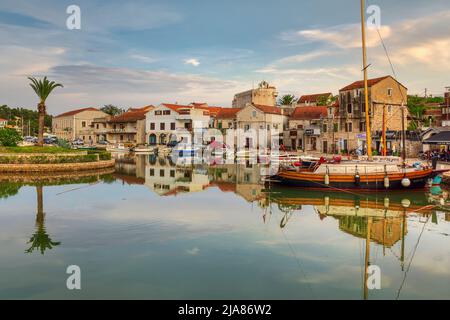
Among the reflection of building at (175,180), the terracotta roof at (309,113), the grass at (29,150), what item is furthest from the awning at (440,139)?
the grass at (29,150)

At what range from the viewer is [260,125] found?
73.1 m

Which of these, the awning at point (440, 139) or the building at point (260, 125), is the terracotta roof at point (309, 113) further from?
the awning at point (440, 139)

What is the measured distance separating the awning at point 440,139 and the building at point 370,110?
1144 centimetres

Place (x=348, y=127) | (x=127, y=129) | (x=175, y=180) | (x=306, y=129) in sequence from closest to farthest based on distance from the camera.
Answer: (x=175, y=180) < (x=348, y=127) < (x=306, y=129) < (x=127, y=129)

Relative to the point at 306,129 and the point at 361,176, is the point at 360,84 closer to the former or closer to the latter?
the point at 306,129

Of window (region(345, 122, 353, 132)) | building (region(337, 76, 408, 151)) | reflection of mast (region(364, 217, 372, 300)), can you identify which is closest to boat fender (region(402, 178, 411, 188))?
reflection of mast (region(364, 217, 372, 300))

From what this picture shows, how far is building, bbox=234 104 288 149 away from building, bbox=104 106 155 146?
22064 millimetres

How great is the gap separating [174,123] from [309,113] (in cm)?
2736

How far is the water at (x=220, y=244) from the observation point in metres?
11.6

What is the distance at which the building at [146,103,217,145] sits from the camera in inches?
3191

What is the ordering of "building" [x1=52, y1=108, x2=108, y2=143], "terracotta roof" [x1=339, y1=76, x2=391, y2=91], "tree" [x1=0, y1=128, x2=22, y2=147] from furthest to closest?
"building" [x1=52, y1=108, x2=108, y2=143] → "terracotta roof" [x1=339, y1=76, x2=391, y2=91] → "tree" [x1=0, y1=128, x2=22, y2=147]

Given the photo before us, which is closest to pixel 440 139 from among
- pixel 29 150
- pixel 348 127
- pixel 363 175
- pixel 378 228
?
pixel 363 175

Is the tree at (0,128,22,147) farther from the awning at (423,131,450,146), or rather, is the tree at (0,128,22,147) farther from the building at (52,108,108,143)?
the building at (52,108,108,143)
